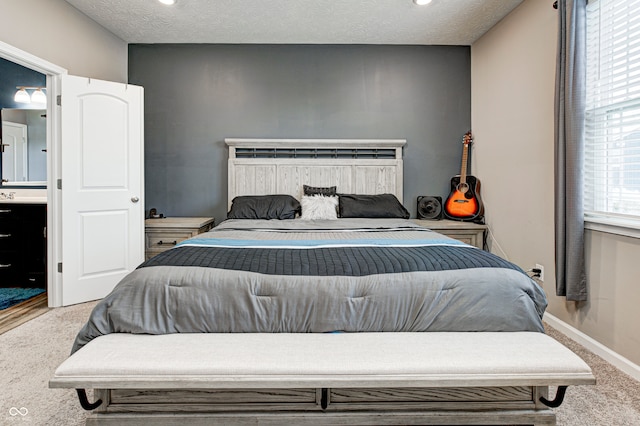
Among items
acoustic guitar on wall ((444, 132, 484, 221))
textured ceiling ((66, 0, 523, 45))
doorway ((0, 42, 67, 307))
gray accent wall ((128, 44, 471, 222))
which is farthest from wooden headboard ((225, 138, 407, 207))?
doorway ((0, 42, 67, 307))

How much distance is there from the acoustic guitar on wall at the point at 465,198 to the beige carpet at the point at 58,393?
161cm

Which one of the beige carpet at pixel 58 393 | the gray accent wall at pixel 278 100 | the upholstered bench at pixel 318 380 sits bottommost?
the beige carpet at pixel 58 393

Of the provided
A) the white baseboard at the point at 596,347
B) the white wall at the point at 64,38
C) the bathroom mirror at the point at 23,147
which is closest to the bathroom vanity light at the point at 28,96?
the bathroom mirror at the point at 23,147

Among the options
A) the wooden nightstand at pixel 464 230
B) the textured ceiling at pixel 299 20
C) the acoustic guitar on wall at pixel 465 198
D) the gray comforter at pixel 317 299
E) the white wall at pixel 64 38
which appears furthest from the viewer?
the acoustic guitar on wall at pixel 465 198

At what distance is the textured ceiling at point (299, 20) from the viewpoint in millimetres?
3312

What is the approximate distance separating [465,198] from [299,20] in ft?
7.98

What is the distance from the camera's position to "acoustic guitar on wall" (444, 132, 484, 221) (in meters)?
3.98

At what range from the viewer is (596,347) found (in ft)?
7.74

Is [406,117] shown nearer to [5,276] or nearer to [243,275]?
[243,275]

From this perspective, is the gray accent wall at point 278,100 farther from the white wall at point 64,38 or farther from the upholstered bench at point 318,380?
the upholstered bench at point 318,380

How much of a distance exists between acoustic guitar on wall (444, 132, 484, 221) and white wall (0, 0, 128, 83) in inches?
149

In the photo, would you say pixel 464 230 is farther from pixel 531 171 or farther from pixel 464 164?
pixel 531 171

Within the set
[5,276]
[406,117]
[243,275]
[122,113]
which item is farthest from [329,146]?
[5,276]

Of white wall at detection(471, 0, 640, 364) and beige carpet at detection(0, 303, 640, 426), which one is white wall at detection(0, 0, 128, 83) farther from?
white wall at detection(471, 0, 640, 364)
